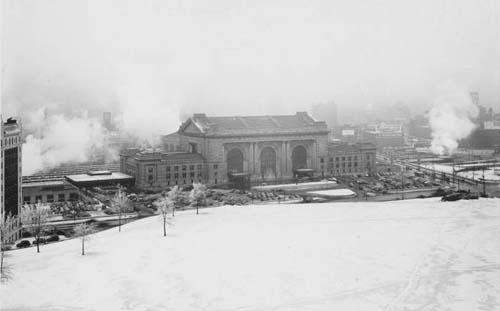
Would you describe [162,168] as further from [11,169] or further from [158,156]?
[11,169]

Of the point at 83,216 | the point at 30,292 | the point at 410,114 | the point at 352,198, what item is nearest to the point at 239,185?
the point at 352,198

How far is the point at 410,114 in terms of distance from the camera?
69.5 metres

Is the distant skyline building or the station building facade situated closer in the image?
the station building facade

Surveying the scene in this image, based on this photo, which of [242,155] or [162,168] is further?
[242,155]

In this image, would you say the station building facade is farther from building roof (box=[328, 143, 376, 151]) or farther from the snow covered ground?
the snow covered ground

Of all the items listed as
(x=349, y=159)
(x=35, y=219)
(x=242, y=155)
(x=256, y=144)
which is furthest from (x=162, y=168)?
(x=35, y=219)

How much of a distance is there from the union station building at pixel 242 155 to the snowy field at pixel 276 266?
16.2 meters

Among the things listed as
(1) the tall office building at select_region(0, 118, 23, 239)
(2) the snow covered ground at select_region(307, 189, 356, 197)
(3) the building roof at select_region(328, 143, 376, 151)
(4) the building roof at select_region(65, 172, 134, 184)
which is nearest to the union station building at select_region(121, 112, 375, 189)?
(3) the building roof at select_region(328, 143, 376, 151)

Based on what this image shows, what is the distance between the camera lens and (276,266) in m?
18.0

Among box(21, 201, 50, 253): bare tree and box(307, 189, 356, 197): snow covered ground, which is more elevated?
box(307, 189, 356, 197): snow covered ground

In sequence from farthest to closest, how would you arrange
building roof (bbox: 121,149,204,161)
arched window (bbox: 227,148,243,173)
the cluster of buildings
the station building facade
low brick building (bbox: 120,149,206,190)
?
1. arched window (bbox: 227,148,243,173)
2. the station building facade
3. building roof (bbox: 121,149,204,161)
4. low brick building (bbox: 120,149,206,190)
5. the cluster of buildings

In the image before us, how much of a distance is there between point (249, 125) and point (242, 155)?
2767 millimetres

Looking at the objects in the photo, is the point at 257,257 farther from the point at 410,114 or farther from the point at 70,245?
the point at 410,114

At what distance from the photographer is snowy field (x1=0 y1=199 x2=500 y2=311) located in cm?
1493
